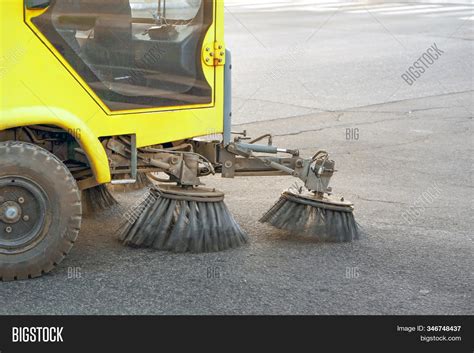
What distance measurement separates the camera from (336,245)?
239 inches

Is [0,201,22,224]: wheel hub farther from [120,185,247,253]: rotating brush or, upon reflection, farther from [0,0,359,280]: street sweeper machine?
[120,185,247,253]: rotating brush

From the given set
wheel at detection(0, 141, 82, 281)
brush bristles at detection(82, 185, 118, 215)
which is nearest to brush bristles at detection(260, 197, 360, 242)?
brush bristles at detection(82, 185, 118, 215)

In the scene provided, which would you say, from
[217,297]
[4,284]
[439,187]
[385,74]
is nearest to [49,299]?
[4,284]

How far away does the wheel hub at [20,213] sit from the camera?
5.12 meters

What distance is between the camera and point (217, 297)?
5.04 meters

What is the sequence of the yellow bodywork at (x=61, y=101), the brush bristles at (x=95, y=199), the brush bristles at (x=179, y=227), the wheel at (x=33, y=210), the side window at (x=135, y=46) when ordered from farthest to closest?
1. the brush bristles at (x=95, y=199)
2. the brush bristles at (x=179, y=227)
3. the side window at (x=135, y=46)
4. the wheel at (x=33, y=210)
5. the yellow bodywork at (x=61, y=101)

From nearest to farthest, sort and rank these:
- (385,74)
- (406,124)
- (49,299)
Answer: (49,299) → (406,124) → (385,74)

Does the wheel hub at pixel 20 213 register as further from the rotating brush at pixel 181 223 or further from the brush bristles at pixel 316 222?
the brush bristles at pixel 316 222

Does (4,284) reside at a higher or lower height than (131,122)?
lower

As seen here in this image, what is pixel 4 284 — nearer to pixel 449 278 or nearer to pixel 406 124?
pixel 449 278

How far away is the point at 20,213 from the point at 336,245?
203 cm

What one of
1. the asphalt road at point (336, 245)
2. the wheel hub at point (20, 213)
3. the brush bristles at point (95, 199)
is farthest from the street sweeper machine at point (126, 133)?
the brush bristles at point (95, 199)

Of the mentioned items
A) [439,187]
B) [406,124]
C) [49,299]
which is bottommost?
[49,299]

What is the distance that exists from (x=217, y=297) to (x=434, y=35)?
14.6 m
